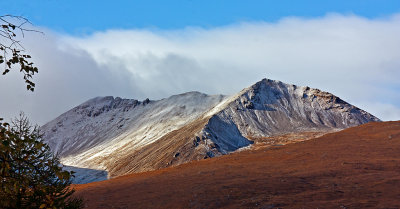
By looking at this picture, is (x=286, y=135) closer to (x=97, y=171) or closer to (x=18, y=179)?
(x=97, y=171)

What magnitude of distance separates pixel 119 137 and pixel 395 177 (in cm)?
7516

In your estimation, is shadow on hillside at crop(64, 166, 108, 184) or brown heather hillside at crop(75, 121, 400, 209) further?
shadow on hillside at crop(64, 166, 108, 184)

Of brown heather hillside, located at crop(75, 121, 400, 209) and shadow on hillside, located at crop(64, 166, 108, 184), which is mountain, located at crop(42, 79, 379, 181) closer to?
shadow on hillside, located at crop(64, 166, 108, 184)

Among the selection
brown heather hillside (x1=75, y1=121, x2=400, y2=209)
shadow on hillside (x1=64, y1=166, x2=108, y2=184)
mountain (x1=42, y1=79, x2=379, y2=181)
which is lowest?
brown heather hillside (x1=75, y1=121, x2=400, y2=209)

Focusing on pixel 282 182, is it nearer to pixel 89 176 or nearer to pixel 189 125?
pixel 89 176

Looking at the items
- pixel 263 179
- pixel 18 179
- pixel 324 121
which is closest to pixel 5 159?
pixel 18 179

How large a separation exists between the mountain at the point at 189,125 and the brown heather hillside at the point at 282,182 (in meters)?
25.0

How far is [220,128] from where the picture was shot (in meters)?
84.1

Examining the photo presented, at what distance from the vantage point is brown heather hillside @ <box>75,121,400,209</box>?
3300 centimetres

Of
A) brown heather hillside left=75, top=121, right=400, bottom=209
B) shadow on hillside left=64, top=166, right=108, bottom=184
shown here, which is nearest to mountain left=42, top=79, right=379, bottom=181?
shadow on hillside left=64, top=166, right=108, bottom=184

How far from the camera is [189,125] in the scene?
8931cm

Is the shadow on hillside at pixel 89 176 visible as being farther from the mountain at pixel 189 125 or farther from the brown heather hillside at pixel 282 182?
the brown heather hillside at pixel 282 182

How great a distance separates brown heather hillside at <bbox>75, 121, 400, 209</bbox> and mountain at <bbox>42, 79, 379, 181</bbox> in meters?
25.0

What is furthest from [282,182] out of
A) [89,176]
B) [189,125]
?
[189,125]
